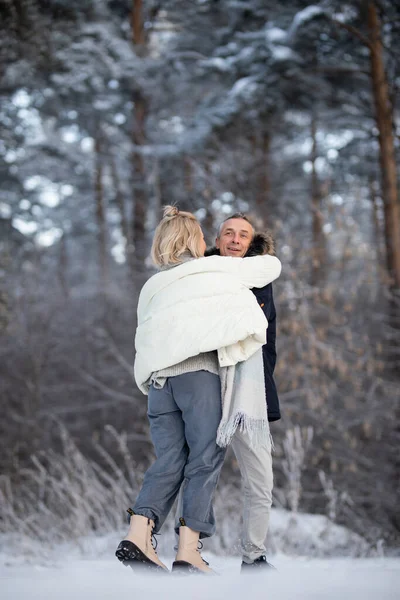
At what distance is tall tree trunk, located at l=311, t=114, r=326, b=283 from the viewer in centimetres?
903

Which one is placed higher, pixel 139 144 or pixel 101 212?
pixel 139 144

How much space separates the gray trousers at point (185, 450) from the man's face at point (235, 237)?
2.43 feet

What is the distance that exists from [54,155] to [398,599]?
1221 cm

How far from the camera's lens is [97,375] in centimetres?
1091

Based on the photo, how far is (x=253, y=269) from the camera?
3.26 m

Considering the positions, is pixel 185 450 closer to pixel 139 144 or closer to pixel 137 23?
pixel 139 144

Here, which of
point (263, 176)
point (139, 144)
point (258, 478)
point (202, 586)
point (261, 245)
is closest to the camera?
point (202, 586)

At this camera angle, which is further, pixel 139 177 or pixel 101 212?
pixel 101 212

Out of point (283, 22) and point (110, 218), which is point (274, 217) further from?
point (110, 218)

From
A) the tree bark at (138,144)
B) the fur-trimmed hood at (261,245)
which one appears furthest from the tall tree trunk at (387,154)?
the fur-trimmed hood at (261,245)

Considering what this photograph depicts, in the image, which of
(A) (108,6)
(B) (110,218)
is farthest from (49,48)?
(B) (110,218)

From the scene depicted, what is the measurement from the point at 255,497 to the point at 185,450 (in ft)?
1.36

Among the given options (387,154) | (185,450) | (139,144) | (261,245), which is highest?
(139,144)

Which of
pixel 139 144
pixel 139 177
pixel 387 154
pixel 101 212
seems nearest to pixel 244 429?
pixel 387 154
